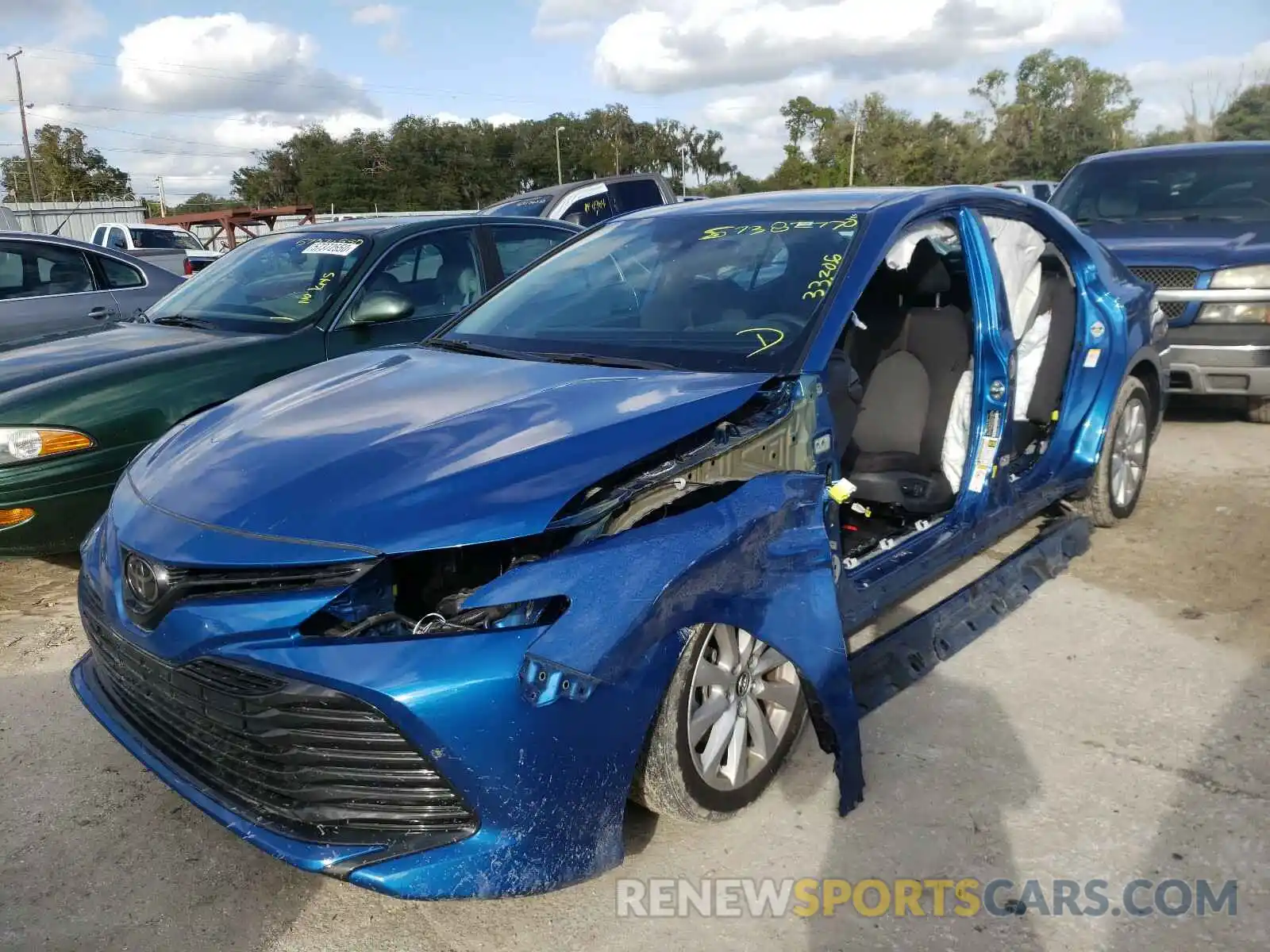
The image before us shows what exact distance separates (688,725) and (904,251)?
1.97 metres

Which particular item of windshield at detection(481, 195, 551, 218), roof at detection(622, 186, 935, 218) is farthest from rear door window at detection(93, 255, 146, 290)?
roof at detection(622, 186, 935, 218)

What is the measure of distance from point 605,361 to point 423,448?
33.7 inches

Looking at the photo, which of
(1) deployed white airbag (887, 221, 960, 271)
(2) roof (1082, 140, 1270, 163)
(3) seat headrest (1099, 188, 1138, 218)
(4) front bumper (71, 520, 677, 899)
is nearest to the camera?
(4) front bumper (71, 520, 677, 899)

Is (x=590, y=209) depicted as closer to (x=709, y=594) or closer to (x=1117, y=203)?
(x=1117, y=203)

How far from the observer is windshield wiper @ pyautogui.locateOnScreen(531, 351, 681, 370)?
3.01 metres

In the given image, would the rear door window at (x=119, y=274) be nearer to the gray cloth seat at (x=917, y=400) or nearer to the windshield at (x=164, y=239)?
the gray cloth seat at (x=917, y=400)

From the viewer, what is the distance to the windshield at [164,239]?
19.4 meters

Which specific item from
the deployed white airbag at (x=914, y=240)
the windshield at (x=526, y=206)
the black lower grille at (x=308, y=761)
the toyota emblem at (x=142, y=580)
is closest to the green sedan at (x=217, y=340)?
the toyota emblem at (x=142, y=580)

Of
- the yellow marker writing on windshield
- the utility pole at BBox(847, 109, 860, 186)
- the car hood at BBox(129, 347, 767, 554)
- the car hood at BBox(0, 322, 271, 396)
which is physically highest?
the utility pole at BBox(847, 109, 860, 186)

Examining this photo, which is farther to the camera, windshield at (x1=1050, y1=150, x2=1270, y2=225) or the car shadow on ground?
windshield at (x1=1050, y1=150, x2=1270, y2=225)

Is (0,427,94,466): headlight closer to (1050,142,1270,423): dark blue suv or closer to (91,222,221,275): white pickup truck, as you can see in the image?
(1050,142,1270,423): dark blue suv

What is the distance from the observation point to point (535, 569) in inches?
82.2

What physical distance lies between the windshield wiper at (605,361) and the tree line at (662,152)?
1514 inches

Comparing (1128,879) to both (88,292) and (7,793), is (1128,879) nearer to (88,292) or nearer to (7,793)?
(7,793)
